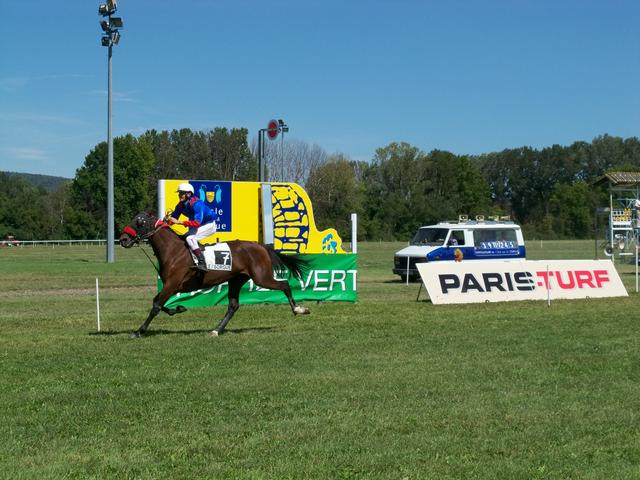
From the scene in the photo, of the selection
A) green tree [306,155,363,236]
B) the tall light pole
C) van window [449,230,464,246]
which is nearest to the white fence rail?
green tree [306,155,363,236]

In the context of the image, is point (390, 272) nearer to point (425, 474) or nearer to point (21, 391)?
point (21, 391)

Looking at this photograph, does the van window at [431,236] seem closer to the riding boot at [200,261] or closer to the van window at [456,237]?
the van window at [456,237]

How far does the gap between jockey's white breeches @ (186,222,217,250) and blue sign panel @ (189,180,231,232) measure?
6342mm

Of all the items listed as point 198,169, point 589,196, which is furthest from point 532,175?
point 198,169

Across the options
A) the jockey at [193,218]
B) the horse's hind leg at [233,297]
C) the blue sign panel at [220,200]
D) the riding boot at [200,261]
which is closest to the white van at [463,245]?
the blue sign panel at [220,200]

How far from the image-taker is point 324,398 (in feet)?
29.5

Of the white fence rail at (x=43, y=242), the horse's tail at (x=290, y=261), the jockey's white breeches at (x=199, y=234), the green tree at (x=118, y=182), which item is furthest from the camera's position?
the green tree at (x=118, y=182)

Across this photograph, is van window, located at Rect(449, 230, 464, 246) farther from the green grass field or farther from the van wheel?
the green grass field

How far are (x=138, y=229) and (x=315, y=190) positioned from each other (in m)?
77.4

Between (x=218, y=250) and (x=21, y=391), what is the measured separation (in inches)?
224

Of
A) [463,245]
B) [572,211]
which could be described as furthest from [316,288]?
[572,211]

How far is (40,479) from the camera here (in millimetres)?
6203

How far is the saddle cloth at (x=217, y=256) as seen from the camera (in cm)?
1454

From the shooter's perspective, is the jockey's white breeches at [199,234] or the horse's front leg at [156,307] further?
the jockey's white breeches at [199,234]
